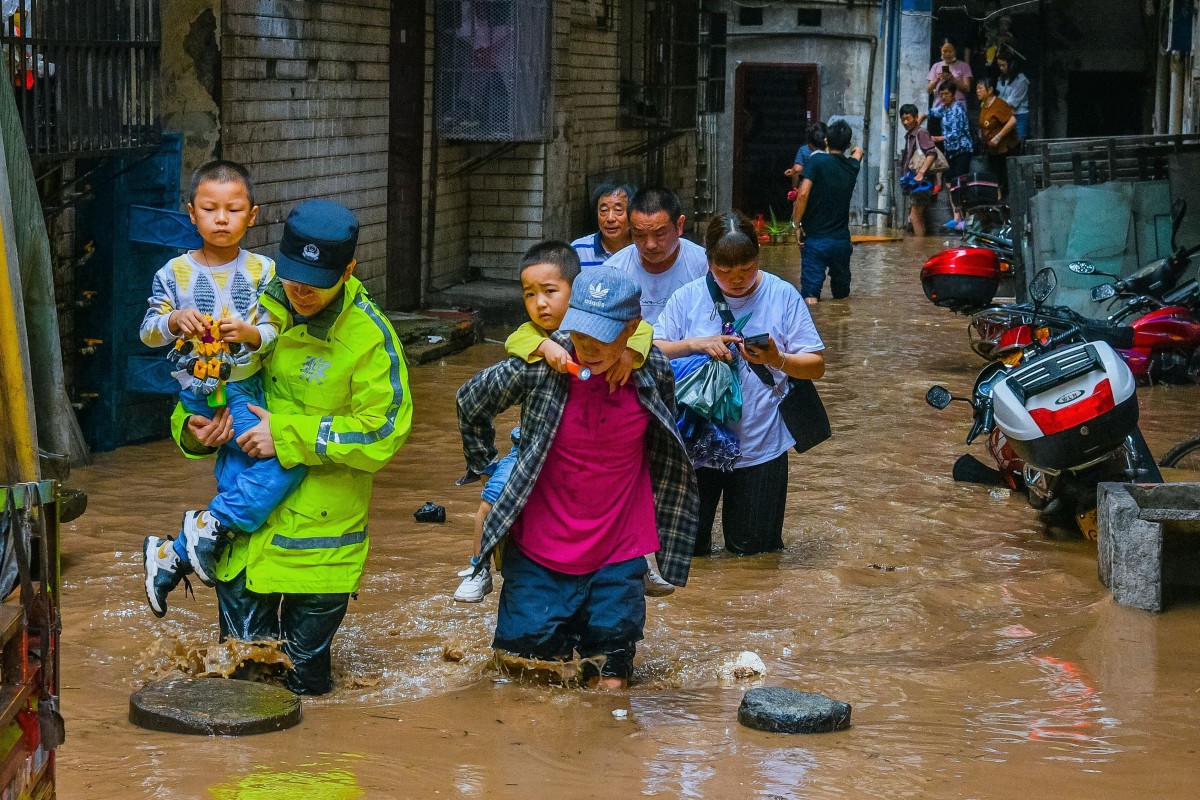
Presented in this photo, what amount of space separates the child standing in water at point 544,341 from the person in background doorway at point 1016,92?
1863 cm

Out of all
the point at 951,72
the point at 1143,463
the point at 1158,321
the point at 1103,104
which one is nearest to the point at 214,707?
the point at 1143,463

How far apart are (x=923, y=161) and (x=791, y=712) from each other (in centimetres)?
1905

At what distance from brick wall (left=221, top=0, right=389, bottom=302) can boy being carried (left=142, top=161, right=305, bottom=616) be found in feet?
17.7

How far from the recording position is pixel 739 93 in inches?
1004

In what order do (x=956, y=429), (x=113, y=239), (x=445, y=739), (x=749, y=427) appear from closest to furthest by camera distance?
(x=445, y=739) < (x=749, y=427) < (x=113, y=239) < (x=956, y=429)

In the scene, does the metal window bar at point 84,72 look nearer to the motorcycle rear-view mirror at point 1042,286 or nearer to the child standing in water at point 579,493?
the child standing in water at point 579,493

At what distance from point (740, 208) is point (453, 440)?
16.8 metres

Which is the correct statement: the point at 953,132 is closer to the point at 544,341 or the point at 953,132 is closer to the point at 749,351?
the point at 749,351

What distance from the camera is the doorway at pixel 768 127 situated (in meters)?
25.4

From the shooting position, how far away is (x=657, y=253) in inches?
284

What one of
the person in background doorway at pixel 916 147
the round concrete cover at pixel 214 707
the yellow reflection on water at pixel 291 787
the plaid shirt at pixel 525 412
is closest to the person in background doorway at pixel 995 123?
the person in background doorway at pixel 916 147

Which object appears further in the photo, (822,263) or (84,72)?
(822,263)

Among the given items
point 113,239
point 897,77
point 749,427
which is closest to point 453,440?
point 113,239

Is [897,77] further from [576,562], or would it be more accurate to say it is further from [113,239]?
[576,562]
